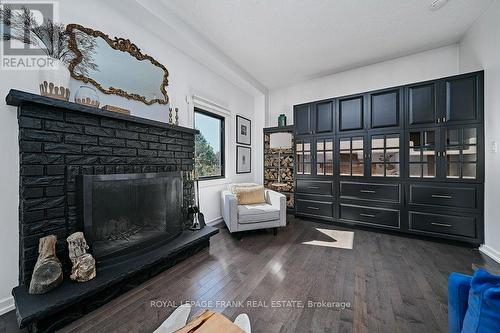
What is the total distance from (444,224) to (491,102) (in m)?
1.54

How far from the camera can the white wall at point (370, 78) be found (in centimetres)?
297

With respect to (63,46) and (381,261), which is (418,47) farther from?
(63,46)

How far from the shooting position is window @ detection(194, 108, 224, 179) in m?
3.21

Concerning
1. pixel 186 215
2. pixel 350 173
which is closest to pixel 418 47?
pixel 350 173

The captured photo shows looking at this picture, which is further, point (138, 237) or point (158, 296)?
point (138, 237)

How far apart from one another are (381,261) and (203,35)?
11.5 ft

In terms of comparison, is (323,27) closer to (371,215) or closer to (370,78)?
(370,78)

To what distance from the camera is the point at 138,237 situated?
6.46 ft

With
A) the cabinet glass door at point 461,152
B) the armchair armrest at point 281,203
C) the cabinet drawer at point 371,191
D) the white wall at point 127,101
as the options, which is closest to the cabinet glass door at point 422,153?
the cabinet glass door at point 461,152

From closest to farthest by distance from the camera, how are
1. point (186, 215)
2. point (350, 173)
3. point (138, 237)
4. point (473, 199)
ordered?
point (138, 237)
point (473, 199)
point (186, 215)
point (350, 173)

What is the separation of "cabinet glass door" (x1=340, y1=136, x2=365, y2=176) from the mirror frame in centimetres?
280

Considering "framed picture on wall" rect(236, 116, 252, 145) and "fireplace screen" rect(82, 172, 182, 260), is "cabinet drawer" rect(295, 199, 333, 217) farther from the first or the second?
"fireplace screen" rect(82, 172, 182, 260)

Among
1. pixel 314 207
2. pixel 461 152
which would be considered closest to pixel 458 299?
pixel 461 152

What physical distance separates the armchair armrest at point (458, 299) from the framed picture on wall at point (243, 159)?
10.9 ft
